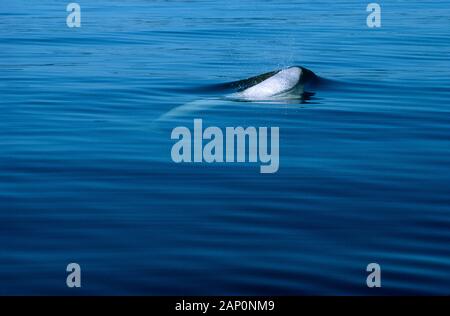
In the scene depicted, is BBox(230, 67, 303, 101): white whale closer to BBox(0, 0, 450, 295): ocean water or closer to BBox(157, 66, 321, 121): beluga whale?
BBox(157, 66, 321, 121): beluga whale

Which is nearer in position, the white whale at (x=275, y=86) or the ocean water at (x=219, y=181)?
the ocean water at (x=219, y=181)

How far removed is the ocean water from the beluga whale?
0.28 metres

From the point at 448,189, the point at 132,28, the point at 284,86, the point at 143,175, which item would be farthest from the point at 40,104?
the point at 132,28

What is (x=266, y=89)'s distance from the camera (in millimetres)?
19453

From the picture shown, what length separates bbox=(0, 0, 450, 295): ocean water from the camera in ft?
30.3

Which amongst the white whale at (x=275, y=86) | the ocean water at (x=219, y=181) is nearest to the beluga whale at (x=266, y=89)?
the white whale at (x=275, y=86)

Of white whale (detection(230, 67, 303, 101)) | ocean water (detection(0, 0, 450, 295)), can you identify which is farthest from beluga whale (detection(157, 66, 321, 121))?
ocean water (detection(0, 0, 450, 295))

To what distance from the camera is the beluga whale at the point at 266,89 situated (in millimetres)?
18125

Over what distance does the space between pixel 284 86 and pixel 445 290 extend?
37.9ft

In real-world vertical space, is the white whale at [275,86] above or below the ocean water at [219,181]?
above

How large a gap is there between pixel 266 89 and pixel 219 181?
7.25m

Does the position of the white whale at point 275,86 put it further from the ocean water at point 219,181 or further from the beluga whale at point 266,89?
the ocean water at point 219,181

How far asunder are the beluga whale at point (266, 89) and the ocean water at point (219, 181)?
0.28 metres
